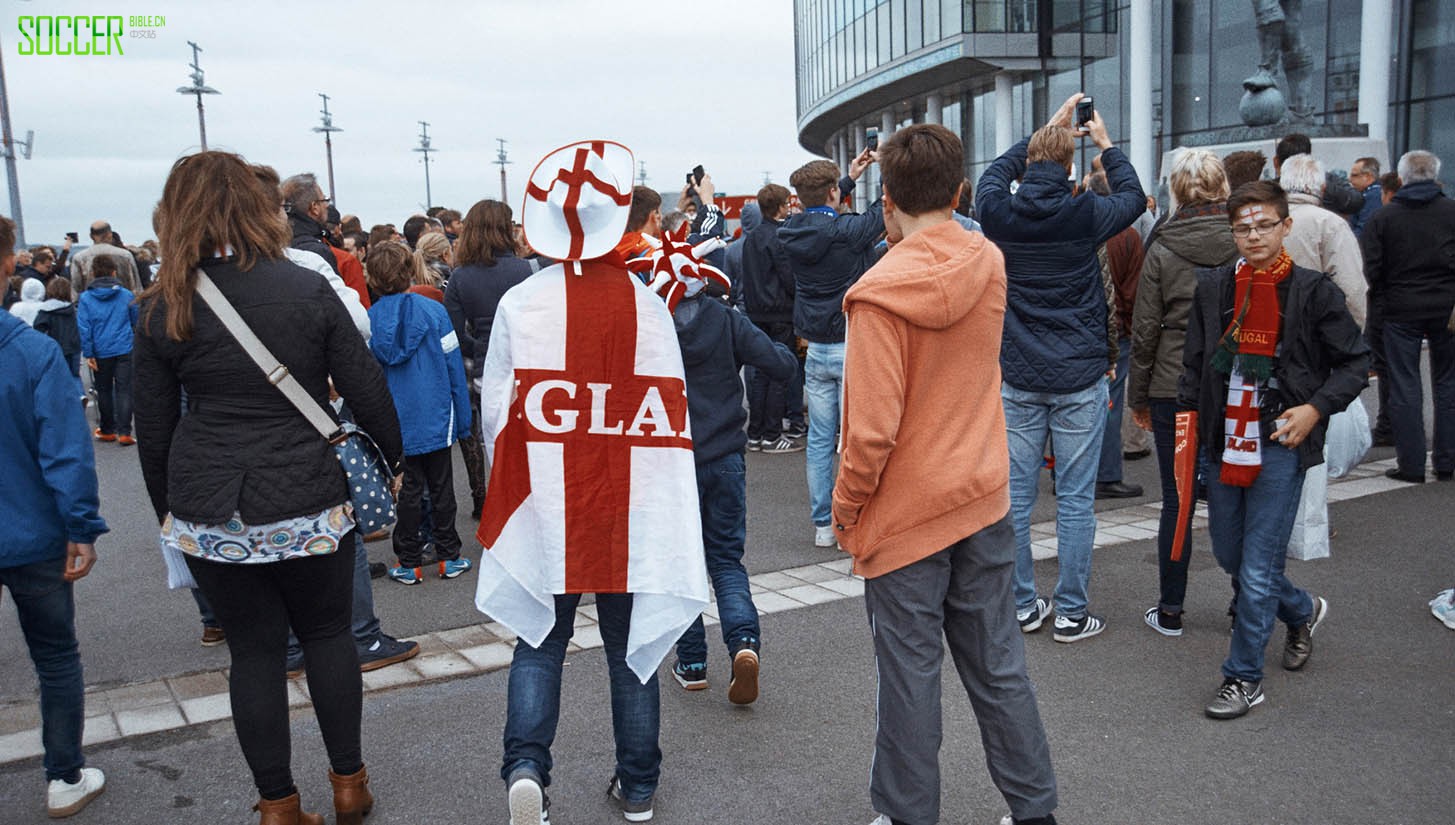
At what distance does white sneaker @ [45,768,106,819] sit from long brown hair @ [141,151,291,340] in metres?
1.65

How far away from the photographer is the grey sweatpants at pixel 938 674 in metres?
3.05

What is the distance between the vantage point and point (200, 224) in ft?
10.5

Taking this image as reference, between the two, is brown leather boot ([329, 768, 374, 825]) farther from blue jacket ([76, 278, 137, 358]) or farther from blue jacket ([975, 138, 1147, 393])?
blue jacket ([76, 278, 137, 358])

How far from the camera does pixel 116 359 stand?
37.3 ft

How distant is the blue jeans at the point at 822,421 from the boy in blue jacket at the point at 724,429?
7.39 feet

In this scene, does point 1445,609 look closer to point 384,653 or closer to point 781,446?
point 384,653

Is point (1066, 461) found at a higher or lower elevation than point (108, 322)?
lower

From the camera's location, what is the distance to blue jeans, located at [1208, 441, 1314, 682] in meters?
4.08

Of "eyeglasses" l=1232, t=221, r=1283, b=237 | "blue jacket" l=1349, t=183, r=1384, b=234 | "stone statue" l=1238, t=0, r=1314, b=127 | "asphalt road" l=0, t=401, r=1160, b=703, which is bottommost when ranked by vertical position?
"asphalt road" l=0, t=401, r=1160, b=703

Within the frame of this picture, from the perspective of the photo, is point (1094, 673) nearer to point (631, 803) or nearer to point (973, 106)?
point (631, 803)

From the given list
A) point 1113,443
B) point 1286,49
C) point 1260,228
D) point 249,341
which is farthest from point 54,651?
point 1286,49

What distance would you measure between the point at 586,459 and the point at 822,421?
364 cm

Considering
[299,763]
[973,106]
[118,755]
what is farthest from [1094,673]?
[973,106]

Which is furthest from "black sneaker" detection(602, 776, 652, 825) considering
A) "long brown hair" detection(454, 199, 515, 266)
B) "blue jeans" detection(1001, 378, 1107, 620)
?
"long brown hair" detection(454, 199, 515, 266)
